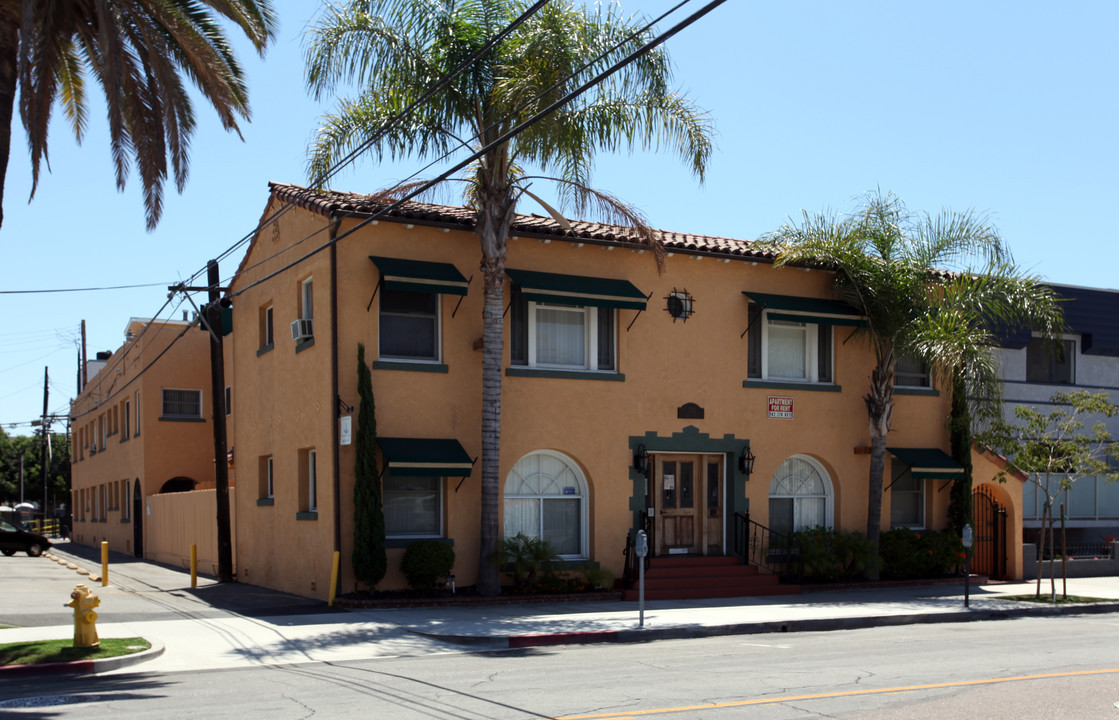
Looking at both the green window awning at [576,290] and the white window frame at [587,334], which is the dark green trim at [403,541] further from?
the green window awning at [576,290]

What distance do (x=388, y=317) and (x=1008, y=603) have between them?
470 inches

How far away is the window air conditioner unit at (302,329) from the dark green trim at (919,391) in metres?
12.0

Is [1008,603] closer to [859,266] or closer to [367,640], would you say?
[859,266]

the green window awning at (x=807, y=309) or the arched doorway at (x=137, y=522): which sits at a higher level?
the green window awning at (x=807, y=309)

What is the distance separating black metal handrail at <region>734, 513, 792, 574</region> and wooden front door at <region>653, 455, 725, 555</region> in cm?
38

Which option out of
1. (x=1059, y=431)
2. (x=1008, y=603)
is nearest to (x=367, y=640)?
(x=1008, y=603)

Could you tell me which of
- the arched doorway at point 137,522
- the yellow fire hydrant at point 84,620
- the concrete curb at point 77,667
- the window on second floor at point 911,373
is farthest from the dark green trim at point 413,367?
the arched doorway at point 137,522

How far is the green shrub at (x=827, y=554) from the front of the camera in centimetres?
2059

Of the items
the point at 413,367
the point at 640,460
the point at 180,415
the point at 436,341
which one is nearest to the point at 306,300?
the point at 436,341

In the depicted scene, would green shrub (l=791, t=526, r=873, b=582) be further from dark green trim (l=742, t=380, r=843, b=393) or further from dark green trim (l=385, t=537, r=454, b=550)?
dark green trim (l=385, t=537, r=454, b=550)

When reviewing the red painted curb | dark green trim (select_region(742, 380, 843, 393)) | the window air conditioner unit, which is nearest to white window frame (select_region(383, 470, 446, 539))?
the window air conditioner unit

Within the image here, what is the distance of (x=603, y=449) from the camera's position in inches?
782

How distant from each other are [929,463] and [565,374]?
805 centimetres

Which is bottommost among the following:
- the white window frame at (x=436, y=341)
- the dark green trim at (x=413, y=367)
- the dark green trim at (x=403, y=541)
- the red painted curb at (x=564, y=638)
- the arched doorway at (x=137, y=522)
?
the arched doorway at (x=137, y=522)
